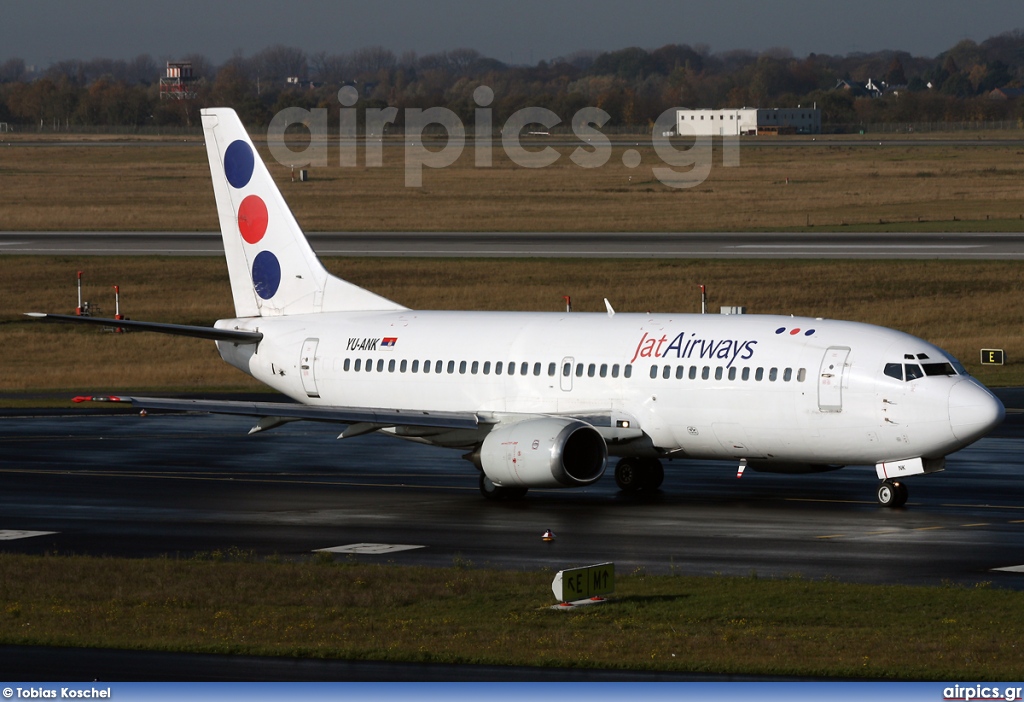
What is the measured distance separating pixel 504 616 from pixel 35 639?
6.65m

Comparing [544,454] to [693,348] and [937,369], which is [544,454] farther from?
[937,369]

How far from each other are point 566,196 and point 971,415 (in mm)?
103393

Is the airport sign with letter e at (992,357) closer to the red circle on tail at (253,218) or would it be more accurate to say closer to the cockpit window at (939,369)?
the cockpit window at (939,369)

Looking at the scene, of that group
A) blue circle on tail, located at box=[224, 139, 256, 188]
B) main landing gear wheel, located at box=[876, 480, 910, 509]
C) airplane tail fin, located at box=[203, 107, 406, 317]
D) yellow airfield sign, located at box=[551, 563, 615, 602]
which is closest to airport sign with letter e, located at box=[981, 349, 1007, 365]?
main landing gear wheel, located at box=[876, 480, 910, 509]

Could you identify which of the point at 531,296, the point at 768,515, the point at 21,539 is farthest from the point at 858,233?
the point at 21,539

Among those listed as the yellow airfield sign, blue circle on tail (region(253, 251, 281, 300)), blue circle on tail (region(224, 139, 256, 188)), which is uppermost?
blue circle on tail (region(224, 139, 256, 188))

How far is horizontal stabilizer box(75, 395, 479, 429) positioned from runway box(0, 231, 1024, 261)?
5219 centimetres

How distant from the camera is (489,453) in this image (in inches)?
1416

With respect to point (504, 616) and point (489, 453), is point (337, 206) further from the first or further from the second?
point (504, 616)

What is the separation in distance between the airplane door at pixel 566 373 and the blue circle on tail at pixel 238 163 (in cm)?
1150

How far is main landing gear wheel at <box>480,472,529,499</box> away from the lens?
1455 inches

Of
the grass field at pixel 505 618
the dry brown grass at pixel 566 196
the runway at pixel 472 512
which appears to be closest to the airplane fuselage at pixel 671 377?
the runway at pixel 472 512

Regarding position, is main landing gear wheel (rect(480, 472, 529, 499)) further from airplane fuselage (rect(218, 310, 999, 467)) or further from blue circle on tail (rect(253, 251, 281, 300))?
blue circle on tail (rect(253, 251, 281, 300))

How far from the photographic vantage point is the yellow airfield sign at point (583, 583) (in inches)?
905
